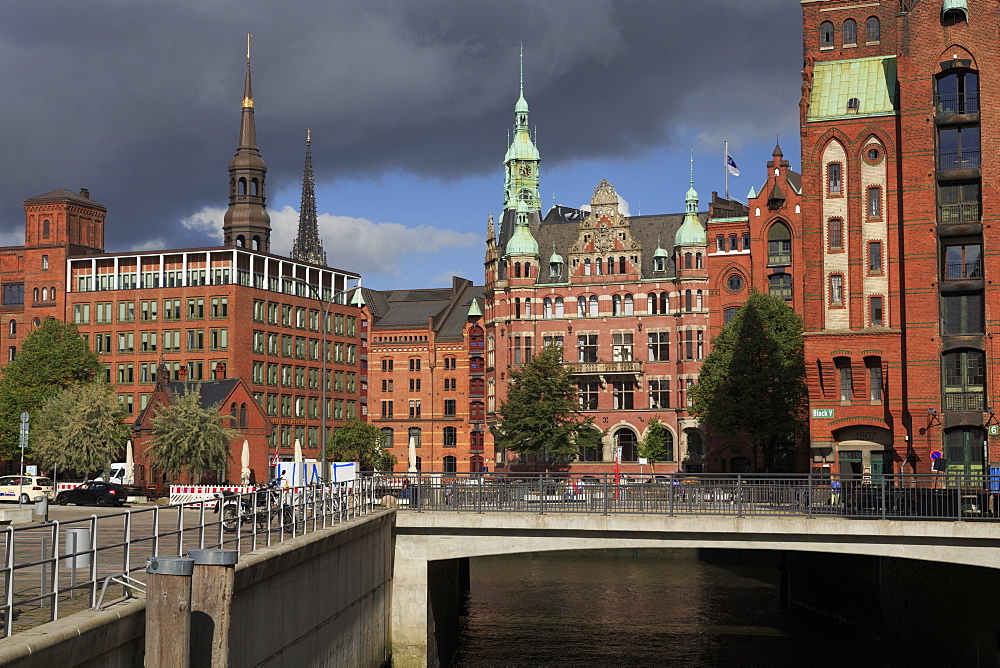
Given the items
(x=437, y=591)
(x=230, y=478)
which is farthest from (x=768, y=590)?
(x=230, y=478)

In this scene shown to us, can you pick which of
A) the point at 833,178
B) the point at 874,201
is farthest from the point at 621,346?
the point at 874,201

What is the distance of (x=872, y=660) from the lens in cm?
4375

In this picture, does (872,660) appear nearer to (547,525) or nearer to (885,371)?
(547,525)

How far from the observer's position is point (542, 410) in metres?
97.3

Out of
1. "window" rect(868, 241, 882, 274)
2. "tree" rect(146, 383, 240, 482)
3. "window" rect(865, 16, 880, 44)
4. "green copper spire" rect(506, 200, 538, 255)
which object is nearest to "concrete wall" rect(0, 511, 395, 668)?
"window" rect(868, 241, 882, 274)

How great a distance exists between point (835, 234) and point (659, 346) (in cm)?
4228

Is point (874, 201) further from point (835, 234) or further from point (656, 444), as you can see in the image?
point (656, 444)

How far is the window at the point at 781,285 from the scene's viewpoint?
9388cm

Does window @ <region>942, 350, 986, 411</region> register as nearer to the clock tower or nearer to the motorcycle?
the motorcycle

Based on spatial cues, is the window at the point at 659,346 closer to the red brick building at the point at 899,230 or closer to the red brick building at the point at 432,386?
the red brick building at the point at 432,386

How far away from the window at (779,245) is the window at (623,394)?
17.7 meters

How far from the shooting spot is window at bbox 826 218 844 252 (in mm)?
64688

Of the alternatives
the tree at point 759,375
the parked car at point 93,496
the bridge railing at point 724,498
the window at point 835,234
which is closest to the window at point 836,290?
the window at point 835,234

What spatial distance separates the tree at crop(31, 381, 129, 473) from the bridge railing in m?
55.5
